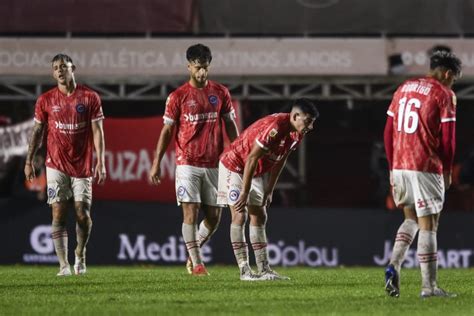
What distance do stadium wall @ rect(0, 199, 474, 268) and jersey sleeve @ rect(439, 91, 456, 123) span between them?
1030cm

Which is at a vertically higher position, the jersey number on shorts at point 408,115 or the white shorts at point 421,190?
the jersey number on shorts at point 408,115

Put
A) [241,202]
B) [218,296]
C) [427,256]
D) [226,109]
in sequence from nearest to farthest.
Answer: [427,256] → [218,296] → [241,202] → [226,109]

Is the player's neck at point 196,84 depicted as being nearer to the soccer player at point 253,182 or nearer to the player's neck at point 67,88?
the soccer player at point 253,182

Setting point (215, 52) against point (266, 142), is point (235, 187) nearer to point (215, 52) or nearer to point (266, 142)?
point (266, 142)

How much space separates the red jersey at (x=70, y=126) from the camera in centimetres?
1488

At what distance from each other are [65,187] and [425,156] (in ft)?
17.2

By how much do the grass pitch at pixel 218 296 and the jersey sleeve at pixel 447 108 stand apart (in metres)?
1.53

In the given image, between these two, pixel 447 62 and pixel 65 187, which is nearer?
pixel 447 62

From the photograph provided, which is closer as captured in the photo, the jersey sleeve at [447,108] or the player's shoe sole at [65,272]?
the jersey sleeve at [447,108]

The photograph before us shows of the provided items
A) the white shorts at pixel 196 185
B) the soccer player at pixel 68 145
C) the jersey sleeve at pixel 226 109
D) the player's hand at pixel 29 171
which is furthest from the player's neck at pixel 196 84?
the player's hand at pixel 29 171

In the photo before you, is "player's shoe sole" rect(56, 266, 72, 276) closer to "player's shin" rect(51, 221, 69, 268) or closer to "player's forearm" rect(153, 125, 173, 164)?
"player's shin" rect(51, 221, 69, 268)

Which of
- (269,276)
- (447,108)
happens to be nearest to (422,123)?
(447,108)

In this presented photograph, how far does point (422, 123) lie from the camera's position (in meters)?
11.1

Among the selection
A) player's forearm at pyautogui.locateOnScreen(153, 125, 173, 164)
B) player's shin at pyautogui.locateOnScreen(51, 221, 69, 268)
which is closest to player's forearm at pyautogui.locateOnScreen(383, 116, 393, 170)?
player's forearm at pyautogui.locateOnScreen(153, 125, 173, 164)
